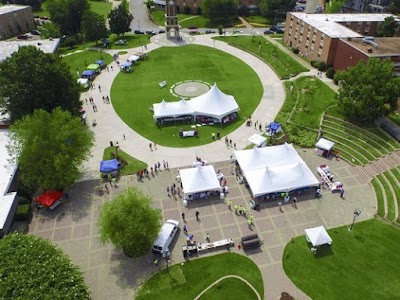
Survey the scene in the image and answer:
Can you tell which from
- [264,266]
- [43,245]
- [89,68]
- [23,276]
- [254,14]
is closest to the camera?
[23,276]

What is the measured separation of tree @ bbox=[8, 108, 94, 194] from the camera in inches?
1651

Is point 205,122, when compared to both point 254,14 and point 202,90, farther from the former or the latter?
point 254,14

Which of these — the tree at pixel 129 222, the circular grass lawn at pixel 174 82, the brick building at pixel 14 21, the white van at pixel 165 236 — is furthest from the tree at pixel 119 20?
the tree at pixel 129 222

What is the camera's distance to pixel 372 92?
2066 inches

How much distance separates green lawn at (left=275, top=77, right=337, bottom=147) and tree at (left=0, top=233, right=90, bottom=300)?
128 feet

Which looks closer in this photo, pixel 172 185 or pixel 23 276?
pixel 23 276

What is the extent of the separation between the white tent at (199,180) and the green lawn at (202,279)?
9711mm

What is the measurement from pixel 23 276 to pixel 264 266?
23.0m

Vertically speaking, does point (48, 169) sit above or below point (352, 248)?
above

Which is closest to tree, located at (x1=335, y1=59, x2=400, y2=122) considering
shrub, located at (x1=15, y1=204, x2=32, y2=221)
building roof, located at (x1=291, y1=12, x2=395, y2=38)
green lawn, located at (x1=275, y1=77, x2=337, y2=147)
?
green lawn, located at (x1=275, y1=77, x2=337, y2=147)

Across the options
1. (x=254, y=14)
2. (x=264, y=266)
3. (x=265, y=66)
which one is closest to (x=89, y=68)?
(x=265, y=66)

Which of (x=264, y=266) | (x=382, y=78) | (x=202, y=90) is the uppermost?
(x=382, y=78)

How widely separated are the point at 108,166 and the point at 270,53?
57.1m

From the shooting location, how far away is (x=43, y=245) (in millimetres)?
30500
